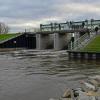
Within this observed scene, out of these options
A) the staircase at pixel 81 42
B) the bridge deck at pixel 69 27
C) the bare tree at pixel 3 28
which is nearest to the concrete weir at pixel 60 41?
the bridge deck at pixel 69 27

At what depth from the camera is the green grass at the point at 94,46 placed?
39100 millimetres

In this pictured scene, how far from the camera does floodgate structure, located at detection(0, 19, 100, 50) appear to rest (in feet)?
202

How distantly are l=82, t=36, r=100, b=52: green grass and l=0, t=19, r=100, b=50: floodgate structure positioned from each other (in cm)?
1138

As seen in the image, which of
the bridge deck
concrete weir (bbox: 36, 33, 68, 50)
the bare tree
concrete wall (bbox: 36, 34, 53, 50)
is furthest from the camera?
the bare tree

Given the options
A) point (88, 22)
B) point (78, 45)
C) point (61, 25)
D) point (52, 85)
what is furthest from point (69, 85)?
point (61, 25)

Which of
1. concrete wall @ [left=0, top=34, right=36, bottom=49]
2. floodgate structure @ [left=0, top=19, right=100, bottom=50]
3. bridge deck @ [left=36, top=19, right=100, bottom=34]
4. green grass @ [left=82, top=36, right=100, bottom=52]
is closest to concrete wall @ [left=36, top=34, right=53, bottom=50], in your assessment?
floodgate structure @ [left=0, top=19, right=100, bottom=50]

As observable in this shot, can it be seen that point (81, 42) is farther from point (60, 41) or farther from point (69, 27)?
point (60, 41)

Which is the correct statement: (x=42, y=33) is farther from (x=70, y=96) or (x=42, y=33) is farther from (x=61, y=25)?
(x=70, y=96)

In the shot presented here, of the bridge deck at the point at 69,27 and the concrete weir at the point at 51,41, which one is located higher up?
the bridge deck at the point at 69,27

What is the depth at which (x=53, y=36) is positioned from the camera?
241ft

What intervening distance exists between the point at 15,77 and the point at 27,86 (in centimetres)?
423

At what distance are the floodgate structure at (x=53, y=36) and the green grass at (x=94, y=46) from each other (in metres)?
11.4

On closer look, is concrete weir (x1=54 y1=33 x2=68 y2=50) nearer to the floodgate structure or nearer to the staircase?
the floodgate structure

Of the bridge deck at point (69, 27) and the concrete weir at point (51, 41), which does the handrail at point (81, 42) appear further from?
the concrete weir at point (51, 41)
